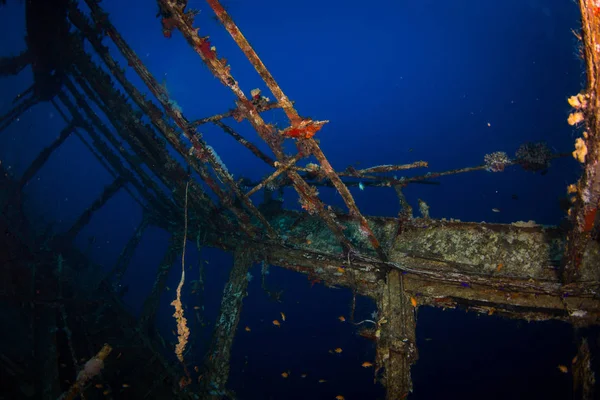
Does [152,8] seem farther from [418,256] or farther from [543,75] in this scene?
[418,256]

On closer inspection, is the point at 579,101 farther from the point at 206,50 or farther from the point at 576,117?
the point at 206,50

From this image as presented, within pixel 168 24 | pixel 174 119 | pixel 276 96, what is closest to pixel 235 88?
pixel 276 96

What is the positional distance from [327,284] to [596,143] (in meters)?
3.90

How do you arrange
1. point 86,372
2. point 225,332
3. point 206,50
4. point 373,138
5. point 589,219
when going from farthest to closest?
point 373,138 < point 225,332 < point 86,372 < point 206,50 < point 589,219

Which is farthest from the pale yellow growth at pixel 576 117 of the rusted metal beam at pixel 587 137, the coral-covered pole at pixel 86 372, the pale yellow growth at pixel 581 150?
the coral-covered pole at pixel 86 372

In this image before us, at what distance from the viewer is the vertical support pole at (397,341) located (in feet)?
13.0

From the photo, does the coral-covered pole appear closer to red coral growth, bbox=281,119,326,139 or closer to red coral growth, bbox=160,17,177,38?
red coral growth, bbox=281,119,326,139

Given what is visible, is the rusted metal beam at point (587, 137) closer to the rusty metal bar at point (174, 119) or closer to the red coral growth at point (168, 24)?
the red coral growth at point (168, 24)

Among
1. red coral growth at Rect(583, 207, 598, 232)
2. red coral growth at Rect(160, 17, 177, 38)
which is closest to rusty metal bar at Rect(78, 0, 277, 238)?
red coral growth at Rect(160, 17, 177, 38)

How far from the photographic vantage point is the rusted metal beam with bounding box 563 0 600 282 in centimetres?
195

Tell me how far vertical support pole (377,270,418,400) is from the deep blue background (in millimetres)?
2684

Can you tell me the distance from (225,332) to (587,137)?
213 inches

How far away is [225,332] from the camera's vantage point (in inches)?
202

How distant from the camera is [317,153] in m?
3.22
